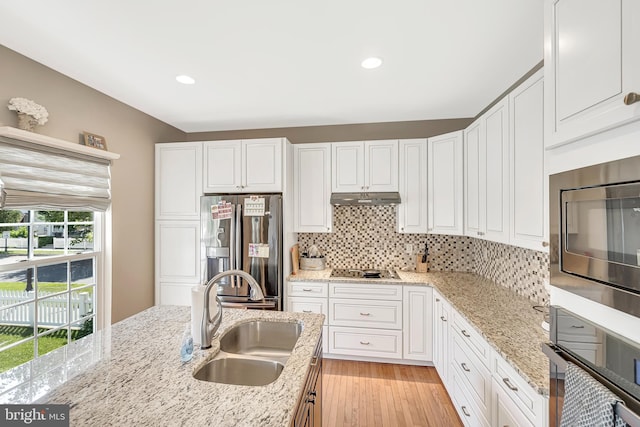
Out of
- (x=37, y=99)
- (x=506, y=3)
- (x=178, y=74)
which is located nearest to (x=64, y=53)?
(x=37, y=99)

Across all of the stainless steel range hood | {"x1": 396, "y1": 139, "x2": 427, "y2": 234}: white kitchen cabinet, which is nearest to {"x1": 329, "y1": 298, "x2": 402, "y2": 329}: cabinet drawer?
{"x1": 396, "y1": 139, "x2": 427, "y2": 234}: white kitchen cabinet

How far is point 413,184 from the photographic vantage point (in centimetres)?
302

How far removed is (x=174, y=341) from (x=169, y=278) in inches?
77.1

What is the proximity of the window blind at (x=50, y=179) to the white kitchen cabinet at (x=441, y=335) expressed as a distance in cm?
309

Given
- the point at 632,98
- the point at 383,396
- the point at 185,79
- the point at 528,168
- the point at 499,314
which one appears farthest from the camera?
the point at 383,396

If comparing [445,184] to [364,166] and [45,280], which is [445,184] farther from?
[45,280]

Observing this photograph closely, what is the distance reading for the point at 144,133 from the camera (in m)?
3.01

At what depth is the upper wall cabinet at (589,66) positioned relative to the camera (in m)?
0.65

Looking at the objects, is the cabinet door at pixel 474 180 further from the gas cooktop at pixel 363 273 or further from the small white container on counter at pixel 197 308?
the small white container on counter at pixel 197 308

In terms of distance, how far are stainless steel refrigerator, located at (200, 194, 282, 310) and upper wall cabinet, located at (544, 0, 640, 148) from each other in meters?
2.31

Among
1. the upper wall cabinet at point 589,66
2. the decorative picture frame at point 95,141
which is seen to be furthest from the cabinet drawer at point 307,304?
the upper wall cabinet at point 589,66

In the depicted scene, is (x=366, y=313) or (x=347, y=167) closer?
(x=366, y=313)

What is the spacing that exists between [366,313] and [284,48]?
95.9 inches

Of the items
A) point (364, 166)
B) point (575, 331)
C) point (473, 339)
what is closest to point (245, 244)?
point (364, 166)
